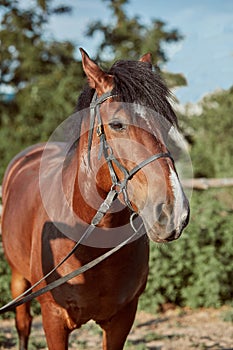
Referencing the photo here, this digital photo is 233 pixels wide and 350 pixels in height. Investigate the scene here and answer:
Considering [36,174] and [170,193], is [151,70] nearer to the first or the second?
[170,193]

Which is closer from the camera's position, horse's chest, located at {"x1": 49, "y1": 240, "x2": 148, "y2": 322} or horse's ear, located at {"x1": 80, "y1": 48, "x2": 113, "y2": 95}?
horse's ear, located at {"x1": 80, "y1": 48, "x2": 113, "y2": 95}

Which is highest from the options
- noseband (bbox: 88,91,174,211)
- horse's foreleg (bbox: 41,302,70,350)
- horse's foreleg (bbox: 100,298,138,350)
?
noseband (bbox: 88,91,174,211)

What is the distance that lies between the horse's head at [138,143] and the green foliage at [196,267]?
3.83 m

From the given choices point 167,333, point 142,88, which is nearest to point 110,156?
point 142,88

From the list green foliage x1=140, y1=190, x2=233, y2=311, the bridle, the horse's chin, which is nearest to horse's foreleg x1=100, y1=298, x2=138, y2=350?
the bridle

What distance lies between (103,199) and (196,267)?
12.7 ft

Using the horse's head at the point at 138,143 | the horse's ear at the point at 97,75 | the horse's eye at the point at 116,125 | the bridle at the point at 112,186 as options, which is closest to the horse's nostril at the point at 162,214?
the horse's head at the point at 138,143

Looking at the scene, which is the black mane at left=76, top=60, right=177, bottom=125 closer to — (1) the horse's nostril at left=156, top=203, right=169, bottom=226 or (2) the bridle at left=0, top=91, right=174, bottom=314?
(2) the bridle at left=0, top=91, right=174, bottom=314

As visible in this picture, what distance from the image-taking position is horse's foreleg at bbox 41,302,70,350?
2889 mm

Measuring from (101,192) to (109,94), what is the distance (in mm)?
484

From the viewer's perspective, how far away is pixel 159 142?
223cm

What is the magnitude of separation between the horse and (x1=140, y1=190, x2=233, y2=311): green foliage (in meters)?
2.74

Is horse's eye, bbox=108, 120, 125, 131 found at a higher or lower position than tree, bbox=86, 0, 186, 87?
higher

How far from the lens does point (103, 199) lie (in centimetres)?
261
